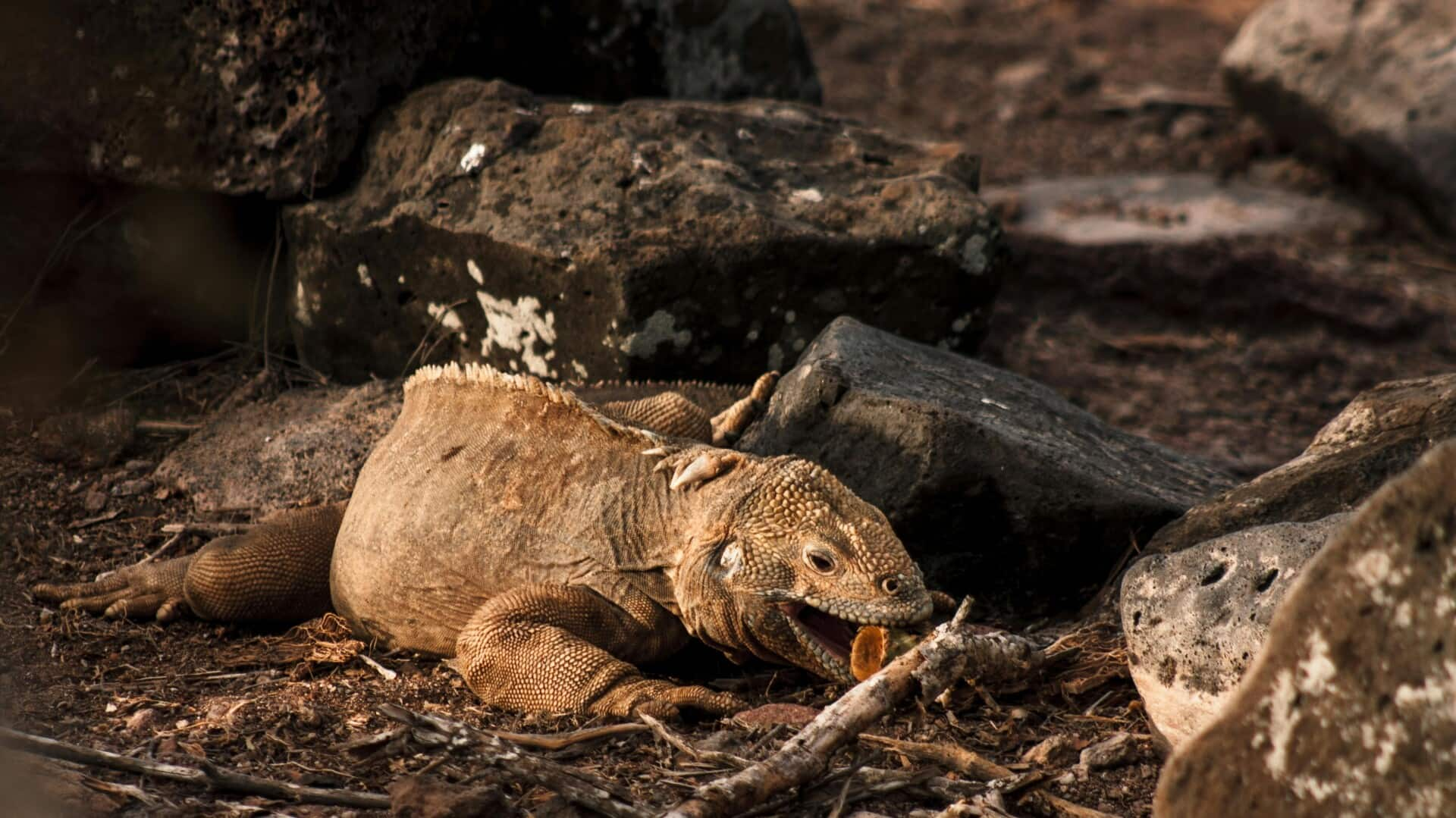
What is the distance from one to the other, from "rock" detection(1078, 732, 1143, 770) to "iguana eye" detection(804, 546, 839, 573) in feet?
2.76

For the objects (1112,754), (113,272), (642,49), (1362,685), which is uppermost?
(642,49)

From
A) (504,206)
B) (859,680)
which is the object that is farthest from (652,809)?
(504,206)

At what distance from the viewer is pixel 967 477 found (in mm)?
4648

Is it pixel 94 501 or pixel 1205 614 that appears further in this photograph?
pixel 94 501

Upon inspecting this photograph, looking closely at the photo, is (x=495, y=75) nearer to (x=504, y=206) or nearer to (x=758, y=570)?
(x=504, y=206)

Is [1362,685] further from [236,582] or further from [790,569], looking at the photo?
[236,582]

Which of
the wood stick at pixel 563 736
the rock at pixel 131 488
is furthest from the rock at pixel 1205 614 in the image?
the rock at pixel 131 488

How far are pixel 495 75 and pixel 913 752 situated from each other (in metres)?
4.25

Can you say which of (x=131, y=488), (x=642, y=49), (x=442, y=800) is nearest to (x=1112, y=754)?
(x=442, y=800)

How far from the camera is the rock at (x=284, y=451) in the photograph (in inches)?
219

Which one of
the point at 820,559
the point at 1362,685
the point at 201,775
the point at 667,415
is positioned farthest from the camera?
the point at 667,415

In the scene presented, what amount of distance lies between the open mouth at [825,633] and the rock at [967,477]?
579mm

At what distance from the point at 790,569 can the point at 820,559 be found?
0.30 ft

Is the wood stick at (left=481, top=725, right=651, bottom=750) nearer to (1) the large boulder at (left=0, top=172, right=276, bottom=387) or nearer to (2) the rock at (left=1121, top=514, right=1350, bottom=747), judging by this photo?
(2) the rock at (left=1121, top=514, right=1350, bottom=747)
